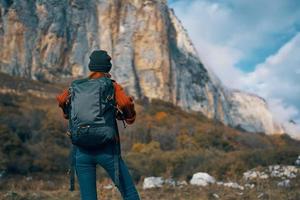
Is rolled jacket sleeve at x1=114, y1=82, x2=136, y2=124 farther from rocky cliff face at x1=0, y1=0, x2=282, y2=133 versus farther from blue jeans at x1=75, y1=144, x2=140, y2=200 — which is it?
rocky cliff face at x1=0, y1=0, x2=282, y2=133

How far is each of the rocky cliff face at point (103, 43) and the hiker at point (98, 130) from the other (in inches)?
2520

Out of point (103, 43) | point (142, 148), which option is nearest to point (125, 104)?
point (142, 148)

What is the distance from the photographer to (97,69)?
4445 mm

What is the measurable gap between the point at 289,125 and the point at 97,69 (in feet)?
382

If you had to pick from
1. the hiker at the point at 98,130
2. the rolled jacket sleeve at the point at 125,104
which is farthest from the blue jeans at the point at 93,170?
the rolled jacket sleeve at the point at 125,104

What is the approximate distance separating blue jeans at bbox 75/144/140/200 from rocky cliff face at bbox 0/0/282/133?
64.0 m

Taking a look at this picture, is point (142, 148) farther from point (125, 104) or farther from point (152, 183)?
point (125, 104)

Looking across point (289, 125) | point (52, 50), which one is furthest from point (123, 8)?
point (289, 125)

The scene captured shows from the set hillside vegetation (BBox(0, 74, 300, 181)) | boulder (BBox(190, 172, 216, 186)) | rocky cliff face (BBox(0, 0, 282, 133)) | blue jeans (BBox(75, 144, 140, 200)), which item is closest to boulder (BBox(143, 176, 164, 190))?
boulder (BBox(190, 172, 216, 186))

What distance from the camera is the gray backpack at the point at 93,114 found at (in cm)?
411

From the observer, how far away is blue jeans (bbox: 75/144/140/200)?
4.17 m

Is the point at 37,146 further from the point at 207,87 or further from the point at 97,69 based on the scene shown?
the point at 207,87

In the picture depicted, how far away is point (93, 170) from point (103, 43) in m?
71.3

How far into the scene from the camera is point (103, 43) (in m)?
74.9
